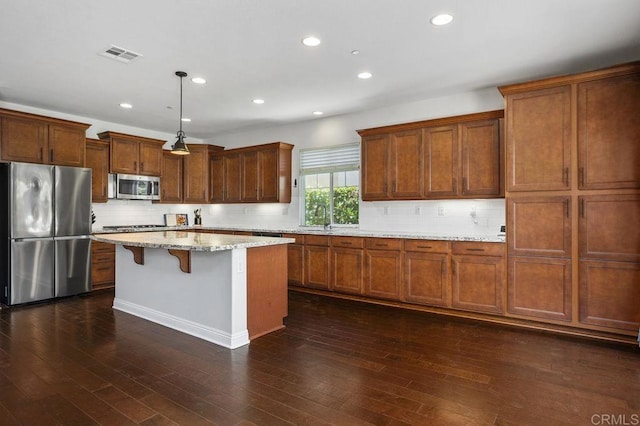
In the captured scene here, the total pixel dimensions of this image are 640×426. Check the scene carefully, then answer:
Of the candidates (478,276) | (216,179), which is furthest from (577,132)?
(216,179)

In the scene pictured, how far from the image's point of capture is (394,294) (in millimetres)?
4660

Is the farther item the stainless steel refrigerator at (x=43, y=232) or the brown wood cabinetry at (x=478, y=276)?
the stainless steel refrigerator at (x=43, y=232)

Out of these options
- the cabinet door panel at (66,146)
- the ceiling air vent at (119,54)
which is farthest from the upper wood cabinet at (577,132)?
the cabinet door panel at (66,146)

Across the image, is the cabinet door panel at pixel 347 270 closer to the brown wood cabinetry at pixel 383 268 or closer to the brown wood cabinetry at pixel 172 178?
the brown wood cabinetry at pixel 383 268

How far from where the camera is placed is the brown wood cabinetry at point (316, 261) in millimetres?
5273

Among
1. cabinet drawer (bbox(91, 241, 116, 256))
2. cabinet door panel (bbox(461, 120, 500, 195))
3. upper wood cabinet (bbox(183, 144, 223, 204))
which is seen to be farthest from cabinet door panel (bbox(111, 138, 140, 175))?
cabinet door panel (bbox(461, 120, 500, 195))

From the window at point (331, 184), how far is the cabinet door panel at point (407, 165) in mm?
840

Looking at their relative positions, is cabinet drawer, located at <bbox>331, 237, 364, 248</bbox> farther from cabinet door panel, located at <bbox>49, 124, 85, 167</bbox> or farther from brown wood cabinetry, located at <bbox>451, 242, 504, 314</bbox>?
cabinet door panel, located at <bbox>49, 124, 85, 167</bbox>

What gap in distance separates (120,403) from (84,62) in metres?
3.20

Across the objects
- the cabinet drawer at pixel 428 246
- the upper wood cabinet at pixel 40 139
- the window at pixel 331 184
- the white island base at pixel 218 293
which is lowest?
the white island base at pixel 218 293

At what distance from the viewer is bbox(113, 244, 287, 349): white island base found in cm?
333

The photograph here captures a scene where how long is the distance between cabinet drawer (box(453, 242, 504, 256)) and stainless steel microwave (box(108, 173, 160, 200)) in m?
5.05

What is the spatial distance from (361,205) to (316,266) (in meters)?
1.13

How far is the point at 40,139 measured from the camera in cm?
505
